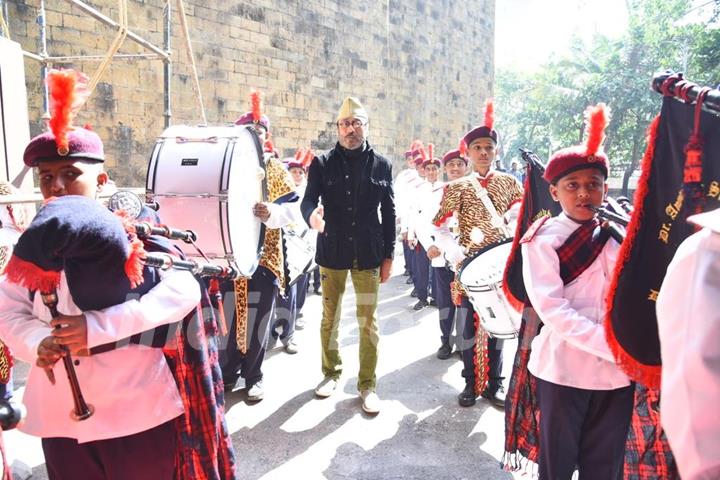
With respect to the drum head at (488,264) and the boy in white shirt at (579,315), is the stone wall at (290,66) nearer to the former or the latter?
the drum head at (488,264)

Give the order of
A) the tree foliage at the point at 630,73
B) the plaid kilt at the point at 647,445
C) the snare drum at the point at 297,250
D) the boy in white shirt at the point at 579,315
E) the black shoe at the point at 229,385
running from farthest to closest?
the tree foliage at the point at 630,73 → the snare drum at the point at 297,250 → the black shoe at the point at 229,385 → the boy in white shirt at the point at 579,315 → the plaid kilt at the point at 647,445

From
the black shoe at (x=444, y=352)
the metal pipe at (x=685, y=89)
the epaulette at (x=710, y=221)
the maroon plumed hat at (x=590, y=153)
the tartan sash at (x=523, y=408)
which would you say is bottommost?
the black shoe at (x=444, y=352)

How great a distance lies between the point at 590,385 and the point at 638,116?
22.5 meters

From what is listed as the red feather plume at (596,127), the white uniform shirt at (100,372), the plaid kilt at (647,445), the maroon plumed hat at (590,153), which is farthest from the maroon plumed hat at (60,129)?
the plaid kilt at (647,445)

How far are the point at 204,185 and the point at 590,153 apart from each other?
6.70 ft

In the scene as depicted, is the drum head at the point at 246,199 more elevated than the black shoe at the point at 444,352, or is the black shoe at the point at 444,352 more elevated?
the drum head at the point at 246,199

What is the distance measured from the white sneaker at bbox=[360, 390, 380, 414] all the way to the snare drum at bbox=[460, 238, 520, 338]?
104 centimetres

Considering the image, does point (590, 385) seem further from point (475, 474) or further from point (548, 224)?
point (475, 474)

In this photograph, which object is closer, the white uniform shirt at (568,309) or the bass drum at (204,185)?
the white uniform shirt at (568,309)

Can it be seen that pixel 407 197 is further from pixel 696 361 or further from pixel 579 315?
pixel 696 361

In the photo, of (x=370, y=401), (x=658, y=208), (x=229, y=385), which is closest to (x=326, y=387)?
(x=370, y=401)

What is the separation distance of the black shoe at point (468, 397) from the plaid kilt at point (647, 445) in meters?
1.65

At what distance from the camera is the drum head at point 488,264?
2.80 metres

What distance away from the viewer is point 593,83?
878 inches
